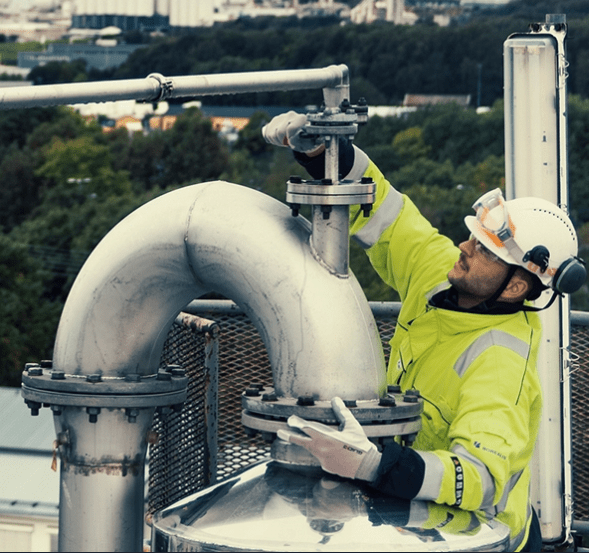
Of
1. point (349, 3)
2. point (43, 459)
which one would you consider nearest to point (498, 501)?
point (43, 459)

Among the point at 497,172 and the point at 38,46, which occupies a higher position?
the point at 38,46

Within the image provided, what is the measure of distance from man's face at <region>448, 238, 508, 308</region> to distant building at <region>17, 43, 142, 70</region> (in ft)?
370

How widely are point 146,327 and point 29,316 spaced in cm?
5737

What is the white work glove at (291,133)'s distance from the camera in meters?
3.89

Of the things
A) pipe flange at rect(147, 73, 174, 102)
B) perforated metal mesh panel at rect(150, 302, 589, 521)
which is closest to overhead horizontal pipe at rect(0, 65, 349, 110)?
pipe flange at rect(147, 73, 174, 102)

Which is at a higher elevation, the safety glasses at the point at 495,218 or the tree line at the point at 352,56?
the tree line at the point at 352,56

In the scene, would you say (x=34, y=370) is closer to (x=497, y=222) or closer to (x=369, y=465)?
(x=369, y=465)

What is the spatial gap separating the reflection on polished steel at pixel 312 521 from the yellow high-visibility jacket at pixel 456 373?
87mm

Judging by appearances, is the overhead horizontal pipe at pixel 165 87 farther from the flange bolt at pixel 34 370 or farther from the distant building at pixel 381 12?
the distant building at pixel 381 12

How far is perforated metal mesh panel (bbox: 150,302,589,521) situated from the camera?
17.1ft

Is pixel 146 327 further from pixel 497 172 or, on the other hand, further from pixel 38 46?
pixel 38 46

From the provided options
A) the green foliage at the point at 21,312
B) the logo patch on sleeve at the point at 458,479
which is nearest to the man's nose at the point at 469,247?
the logo patch on sleeve at the point at 458,479

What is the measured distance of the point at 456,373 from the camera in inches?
158

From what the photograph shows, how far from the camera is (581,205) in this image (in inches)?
3157
